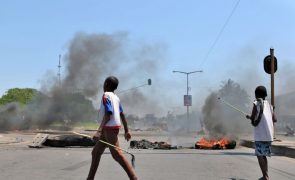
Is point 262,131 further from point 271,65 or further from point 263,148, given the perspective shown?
point 271,65

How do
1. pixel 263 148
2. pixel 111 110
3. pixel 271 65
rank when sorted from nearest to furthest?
1. pixel 111 110
2. pixel 263 148
3. pixel 271 65

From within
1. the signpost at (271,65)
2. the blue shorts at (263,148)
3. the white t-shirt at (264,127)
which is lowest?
the blue shorts at (263,148)

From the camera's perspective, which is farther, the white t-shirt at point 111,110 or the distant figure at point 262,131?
the distant figure at point 262,131

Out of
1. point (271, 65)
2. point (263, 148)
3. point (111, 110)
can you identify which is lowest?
point (263, 148)

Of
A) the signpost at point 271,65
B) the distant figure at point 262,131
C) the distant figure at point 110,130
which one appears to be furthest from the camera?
the signpost at point 271,65

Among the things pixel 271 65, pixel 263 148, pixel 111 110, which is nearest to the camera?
pixel 111 110

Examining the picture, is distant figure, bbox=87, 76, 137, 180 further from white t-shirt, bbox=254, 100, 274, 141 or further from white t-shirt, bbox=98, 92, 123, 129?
white t-shirt, bbox=254, 100, 274, 141

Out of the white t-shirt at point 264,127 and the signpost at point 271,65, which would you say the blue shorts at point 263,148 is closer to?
the white t-shirt at point 264,127

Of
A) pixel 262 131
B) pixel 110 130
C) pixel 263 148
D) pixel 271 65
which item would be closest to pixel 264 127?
pixel 262 131

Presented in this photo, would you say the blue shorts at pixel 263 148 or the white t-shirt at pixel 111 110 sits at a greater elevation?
the white t-shirt at pixel 111 110

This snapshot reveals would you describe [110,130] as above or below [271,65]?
below

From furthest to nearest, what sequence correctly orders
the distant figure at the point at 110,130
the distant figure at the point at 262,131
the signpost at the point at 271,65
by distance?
the signpost at the point at 271,65, the distant figure at the point at 262,131, the distant figure at the point at 110,130

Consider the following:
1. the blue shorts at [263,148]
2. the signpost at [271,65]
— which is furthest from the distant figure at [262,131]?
the signpost at [271,65]

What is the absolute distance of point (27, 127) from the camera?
58.2 m
